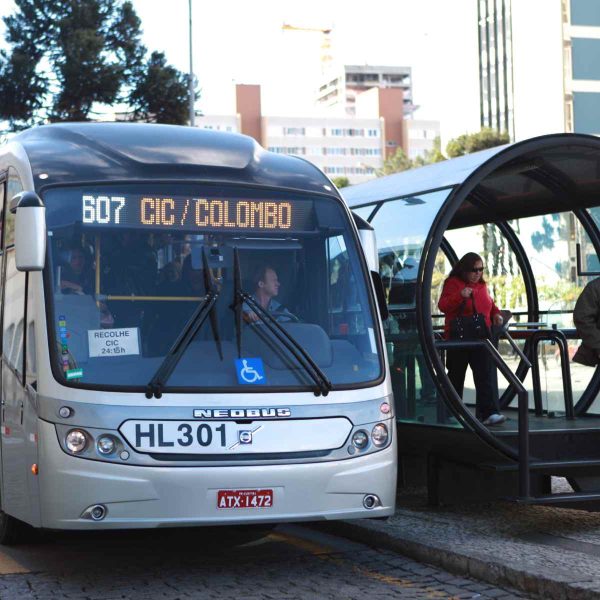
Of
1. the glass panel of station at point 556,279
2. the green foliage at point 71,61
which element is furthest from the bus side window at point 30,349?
the green foliage at point 71,61

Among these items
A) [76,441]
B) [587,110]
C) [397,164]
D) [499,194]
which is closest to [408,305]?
[499,194]

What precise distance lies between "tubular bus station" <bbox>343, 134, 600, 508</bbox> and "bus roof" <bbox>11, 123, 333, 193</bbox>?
0.74 metres

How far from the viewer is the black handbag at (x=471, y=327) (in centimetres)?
1102

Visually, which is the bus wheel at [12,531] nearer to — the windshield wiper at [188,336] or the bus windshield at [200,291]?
the bus windshield at [200,291]

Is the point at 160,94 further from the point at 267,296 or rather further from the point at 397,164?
the point at 397,164

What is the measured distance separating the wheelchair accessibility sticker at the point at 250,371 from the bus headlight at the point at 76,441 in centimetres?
99

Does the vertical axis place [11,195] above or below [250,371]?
above

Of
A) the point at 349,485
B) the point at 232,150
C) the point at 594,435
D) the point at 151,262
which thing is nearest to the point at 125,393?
the point at 151,262

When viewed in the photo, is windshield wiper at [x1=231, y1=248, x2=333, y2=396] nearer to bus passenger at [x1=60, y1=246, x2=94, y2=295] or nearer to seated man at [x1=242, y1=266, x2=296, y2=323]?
seated man at [x1=242, y1=266, x2=296, y2=323]

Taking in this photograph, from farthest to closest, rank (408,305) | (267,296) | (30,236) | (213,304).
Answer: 1. (408,305)
2. (267,296)
3. (213,304)
4. (30,236)

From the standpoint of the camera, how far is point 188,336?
7887mm

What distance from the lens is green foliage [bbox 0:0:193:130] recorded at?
116 feet

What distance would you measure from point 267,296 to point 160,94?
98.6 feet

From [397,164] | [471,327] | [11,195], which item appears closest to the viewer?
[11,195]
